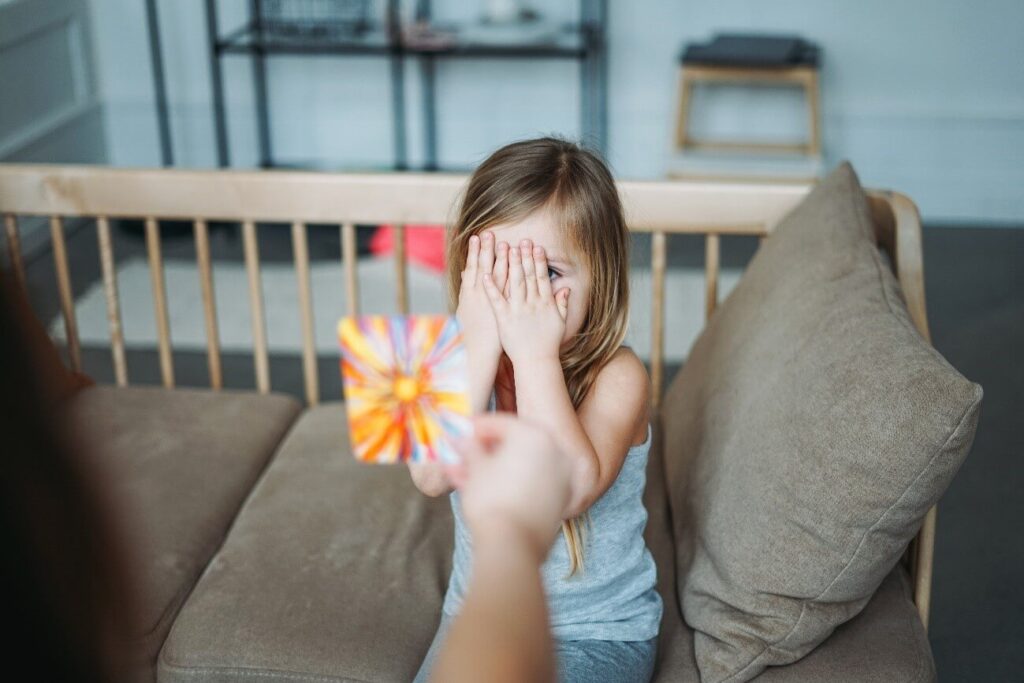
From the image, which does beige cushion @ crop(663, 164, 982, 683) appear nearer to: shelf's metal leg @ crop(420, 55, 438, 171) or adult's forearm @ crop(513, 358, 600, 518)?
adult's forearm @ crop(513, 358, 600, 518)

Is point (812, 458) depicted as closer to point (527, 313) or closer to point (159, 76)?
point (527, 313)

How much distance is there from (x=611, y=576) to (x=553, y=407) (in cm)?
32

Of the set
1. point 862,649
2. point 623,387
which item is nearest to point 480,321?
point 623,387

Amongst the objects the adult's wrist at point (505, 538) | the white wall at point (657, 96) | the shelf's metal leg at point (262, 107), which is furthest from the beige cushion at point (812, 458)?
the shelf's metal leg at point (262, 107)

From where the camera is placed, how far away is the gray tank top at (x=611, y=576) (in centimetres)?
133

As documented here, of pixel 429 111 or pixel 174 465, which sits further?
pixel 429 111

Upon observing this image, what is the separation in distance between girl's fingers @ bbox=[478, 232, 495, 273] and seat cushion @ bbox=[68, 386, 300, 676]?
644mm

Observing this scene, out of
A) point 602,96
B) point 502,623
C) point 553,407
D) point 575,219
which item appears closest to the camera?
point 502,623

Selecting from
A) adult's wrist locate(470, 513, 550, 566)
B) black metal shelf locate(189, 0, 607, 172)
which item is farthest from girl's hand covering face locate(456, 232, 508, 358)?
black metal shelf locate(189, 0, 607, 172)

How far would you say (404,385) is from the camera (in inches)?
35.6

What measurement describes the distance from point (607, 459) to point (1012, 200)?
3757 mm

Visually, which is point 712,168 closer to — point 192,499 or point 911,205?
point 911,205

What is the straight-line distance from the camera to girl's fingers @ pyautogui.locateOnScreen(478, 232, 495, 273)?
3.85 ft

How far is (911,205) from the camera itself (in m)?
1.68
